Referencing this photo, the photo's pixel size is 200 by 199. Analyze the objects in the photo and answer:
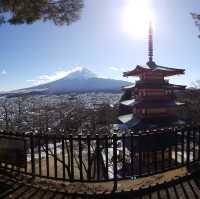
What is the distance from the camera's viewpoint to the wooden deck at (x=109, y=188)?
21.8 feet

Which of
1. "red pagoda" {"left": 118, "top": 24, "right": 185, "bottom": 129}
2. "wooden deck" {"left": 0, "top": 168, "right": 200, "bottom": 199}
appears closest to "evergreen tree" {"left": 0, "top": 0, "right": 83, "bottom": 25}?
"wooden deck" {"left": 0, "top": 168, "right": 200, "bottom": 199}

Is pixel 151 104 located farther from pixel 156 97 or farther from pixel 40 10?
pixel 40 10

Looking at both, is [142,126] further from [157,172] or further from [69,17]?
[157,172]

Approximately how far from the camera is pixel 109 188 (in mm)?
7156

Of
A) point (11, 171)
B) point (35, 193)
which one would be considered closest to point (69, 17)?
point (11, 171)

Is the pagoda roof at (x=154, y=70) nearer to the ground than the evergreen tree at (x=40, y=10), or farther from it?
nearer to the ground

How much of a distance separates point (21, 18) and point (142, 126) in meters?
18.2

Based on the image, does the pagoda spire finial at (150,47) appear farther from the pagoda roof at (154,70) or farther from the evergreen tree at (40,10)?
the evergreen tree at (40,10)

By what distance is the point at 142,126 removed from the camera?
26484mm

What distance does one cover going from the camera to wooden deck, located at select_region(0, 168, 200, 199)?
6.66 meters

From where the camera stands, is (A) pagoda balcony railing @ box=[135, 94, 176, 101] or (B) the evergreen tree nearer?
(B) the evergreen tree

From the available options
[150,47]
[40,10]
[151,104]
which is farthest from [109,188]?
[150,47]

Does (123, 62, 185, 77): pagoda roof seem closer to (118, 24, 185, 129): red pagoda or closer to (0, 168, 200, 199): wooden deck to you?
(118, 24, 185, 129): red pagoda

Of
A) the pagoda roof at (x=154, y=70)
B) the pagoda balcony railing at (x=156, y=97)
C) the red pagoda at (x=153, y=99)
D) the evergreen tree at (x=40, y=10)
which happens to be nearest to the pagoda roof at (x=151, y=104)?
the red pagoda at (x=153, y=99)
